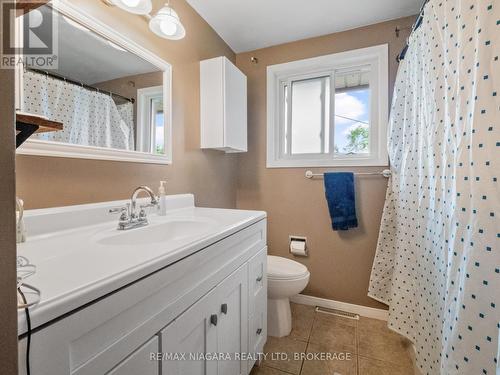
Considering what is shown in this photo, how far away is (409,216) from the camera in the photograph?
1.37 metres

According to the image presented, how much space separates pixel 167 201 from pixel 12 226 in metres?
1.10

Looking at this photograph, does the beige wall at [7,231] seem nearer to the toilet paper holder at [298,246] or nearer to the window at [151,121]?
the window at [151,121]

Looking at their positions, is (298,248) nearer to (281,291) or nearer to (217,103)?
(281,291)

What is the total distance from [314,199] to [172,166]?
3.92 ft

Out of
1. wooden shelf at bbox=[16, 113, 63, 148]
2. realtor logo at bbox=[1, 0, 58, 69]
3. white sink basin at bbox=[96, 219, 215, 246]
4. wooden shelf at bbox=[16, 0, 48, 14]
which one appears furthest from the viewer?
white sink basin at bbox=[96, 219, 215, 246]

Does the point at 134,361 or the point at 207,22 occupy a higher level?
the point at 207,22

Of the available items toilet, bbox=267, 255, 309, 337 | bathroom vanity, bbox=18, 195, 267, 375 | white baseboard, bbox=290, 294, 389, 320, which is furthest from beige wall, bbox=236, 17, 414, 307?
bathroom vanity, bbox=18, 195, 267, 375

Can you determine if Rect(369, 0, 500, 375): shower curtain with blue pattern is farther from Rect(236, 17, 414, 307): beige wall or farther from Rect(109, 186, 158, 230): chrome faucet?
Rect(109, 186, 158, 230): chrome faucet

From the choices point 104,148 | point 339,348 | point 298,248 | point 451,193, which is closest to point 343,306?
point 339,348

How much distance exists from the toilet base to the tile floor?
0.14ft

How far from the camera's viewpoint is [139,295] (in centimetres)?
54

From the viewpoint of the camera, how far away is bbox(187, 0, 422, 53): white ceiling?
157cm

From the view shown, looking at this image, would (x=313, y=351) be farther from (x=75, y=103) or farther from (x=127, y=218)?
(x=75, y=103)

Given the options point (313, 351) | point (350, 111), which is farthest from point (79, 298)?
point (350, 111)
